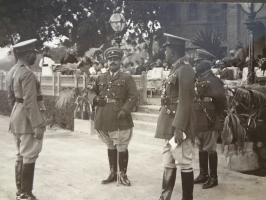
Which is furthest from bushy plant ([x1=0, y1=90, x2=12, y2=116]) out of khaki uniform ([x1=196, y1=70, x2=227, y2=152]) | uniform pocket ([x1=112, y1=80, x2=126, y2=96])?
khaki uniform ([x1=196, y1=70, x2=227, y2=152])

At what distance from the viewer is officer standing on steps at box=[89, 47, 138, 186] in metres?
4.47

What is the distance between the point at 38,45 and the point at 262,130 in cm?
287

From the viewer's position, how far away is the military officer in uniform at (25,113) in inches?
150

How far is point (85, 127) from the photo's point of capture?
6215mm

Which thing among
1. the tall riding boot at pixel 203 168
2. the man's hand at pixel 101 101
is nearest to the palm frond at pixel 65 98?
the man's hand at pixel 101 101

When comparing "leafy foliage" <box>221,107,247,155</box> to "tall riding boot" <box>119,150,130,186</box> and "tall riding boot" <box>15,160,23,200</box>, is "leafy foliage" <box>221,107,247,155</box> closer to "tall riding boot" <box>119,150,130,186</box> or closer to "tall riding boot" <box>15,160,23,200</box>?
"tall riding boot" <box>119,150,130,186</box>

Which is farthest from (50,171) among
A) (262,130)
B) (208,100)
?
(262,130)

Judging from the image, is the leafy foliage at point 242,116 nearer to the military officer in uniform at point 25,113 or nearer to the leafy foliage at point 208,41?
the leafy foliage at point 208,41

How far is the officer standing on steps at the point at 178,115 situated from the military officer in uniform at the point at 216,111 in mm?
645

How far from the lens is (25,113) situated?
153 inches

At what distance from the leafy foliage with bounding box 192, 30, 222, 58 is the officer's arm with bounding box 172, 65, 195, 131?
61cm

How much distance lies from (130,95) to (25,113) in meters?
1.15

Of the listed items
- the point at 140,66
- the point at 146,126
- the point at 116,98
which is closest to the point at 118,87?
the point at 116,98

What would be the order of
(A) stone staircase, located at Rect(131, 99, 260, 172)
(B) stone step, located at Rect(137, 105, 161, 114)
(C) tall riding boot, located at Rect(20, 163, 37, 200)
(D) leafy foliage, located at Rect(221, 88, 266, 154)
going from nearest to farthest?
1. (C) tall riding boot, located at Rect(20, 163, 37, 200)
2. (D) leafy foliage, located at Rect(221, 88, 266, 154)
3. (A) stone staircase, located at Rect(131, 99, 260, 172)
4. (B) stone step, located at Rect(137, 105, 161, 114)
